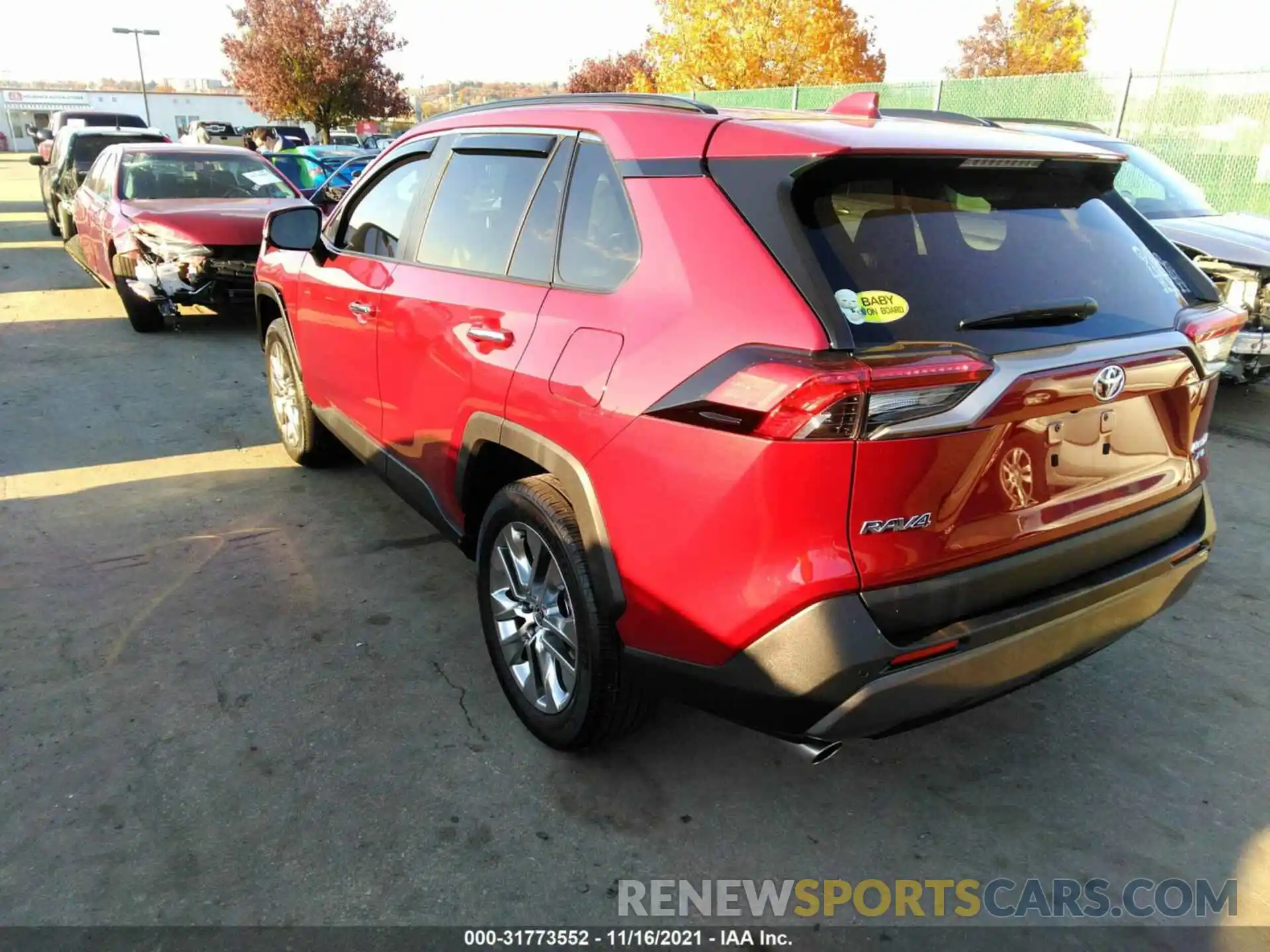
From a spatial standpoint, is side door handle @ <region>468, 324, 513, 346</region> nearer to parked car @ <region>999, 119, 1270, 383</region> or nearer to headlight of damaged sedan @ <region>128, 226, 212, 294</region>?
parked car @ <region>999, 119, 1270, 383</region>

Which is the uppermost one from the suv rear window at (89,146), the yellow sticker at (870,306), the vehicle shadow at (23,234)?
the suv rear window at (89,146)

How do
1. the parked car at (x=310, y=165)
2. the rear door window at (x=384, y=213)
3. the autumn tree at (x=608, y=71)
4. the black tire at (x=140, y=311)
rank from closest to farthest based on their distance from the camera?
the rear door window at (x=384, y=213) < the black tire at (x=140, y=311) < the parked car at (x=310, y=165) < the autumn tree at (x=608, y=71)

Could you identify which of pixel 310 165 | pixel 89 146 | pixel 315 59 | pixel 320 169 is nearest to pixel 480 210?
pixel 89 146

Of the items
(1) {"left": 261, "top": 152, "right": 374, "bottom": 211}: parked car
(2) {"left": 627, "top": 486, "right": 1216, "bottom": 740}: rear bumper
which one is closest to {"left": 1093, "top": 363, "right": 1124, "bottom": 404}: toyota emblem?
(2) {"left": 627, "top": 486, "right": 1216, "bottom": 740}: rear bumper

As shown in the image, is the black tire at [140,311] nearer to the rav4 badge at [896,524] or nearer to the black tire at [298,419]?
the black tire at [298,419]

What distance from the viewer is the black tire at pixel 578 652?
8.19 ft

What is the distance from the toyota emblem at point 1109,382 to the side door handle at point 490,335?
5.32 ft

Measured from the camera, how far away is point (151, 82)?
117688 mm

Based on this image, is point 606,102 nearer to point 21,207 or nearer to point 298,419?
point 298,419

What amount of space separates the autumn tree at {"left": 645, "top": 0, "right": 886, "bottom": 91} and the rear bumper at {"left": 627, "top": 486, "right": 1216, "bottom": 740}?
2579cm

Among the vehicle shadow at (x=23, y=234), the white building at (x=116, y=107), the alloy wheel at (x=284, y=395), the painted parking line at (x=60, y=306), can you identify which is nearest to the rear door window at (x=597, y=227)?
the alloy wheel at (x=284, y=395)

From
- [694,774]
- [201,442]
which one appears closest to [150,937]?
[694,774]

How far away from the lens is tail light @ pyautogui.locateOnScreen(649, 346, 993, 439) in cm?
188

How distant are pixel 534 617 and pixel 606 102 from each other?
5.25 ft
